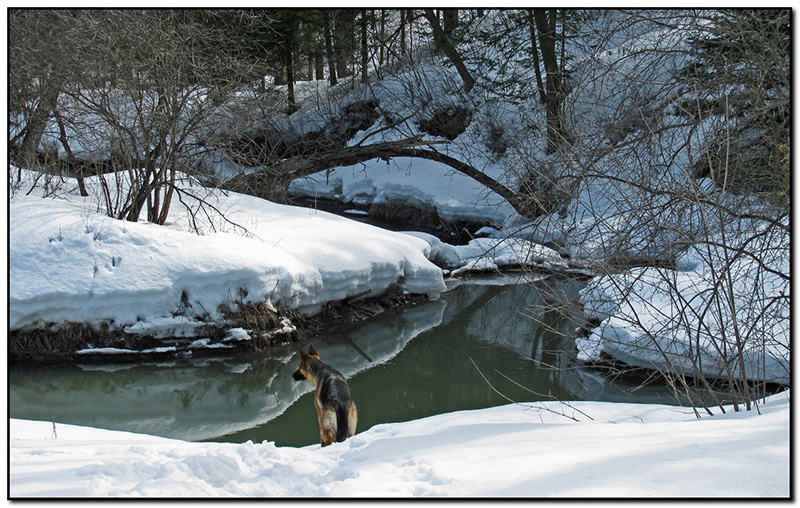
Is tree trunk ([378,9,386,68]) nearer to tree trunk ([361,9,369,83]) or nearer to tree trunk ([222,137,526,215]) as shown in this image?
tree trunk ([361,9,369,83])

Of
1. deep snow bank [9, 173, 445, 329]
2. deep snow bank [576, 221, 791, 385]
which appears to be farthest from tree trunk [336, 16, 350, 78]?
deep snow bank [576, 221, 791, 385]

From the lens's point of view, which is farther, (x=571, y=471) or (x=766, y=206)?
(x=766, y=206)

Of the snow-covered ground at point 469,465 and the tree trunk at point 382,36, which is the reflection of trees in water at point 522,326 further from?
the tree trunk at point 382,36

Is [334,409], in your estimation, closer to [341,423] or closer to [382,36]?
[341,423]

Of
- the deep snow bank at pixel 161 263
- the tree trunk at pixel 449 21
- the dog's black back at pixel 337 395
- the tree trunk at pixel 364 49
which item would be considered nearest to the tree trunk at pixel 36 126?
the deep snow bank at pixel 161 263

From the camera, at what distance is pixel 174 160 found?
10180 mm

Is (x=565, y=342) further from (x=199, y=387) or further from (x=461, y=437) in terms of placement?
(x=461, y=437)

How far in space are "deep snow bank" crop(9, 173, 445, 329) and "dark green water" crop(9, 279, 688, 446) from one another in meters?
0.74

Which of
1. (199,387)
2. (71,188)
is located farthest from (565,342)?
(71,188)

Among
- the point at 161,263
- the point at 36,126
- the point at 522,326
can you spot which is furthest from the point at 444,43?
the point at 161,263

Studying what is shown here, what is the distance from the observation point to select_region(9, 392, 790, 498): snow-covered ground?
100 inches

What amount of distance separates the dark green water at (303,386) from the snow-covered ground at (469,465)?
2944 millimetres

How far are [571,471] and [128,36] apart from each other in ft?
28.2

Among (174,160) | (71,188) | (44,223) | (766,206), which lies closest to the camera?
(766,206)
